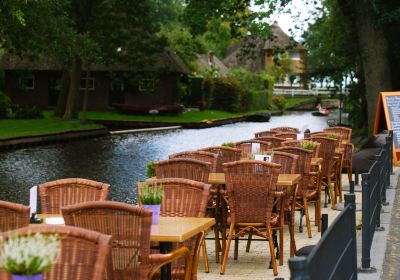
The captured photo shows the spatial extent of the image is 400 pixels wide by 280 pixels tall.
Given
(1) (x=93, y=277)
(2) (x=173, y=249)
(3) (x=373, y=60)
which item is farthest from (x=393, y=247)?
(3) (x=373, y=60)

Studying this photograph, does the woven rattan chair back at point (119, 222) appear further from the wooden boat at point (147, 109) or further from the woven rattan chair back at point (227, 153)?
the wooden boat at point (147, 109)

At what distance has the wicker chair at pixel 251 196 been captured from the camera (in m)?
10.5

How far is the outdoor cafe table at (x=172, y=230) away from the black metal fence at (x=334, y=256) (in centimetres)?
121

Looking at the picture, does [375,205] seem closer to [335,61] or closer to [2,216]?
[2,216]

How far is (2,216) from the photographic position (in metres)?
6.61

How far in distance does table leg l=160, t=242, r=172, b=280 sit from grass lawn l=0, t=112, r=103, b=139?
32.8 metres

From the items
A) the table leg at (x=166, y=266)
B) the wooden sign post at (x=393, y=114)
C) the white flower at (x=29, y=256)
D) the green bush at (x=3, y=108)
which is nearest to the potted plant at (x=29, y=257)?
the white flower at (x=29, y=256)

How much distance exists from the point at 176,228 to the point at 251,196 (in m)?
3.07

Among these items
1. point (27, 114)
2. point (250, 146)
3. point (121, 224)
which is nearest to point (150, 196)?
point (121, 224)

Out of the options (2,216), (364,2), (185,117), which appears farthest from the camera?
(185,117)

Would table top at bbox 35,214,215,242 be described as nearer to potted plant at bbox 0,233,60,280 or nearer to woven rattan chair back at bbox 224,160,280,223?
woven rattan chair back at bbox 224,160,280,223

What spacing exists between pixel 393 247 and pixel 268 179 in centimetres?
208

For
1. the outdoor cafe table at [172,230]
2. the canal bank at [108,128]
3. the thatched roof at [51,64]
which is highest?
the thatched roof at [51,64]

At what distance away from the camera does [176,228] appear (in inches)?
298
